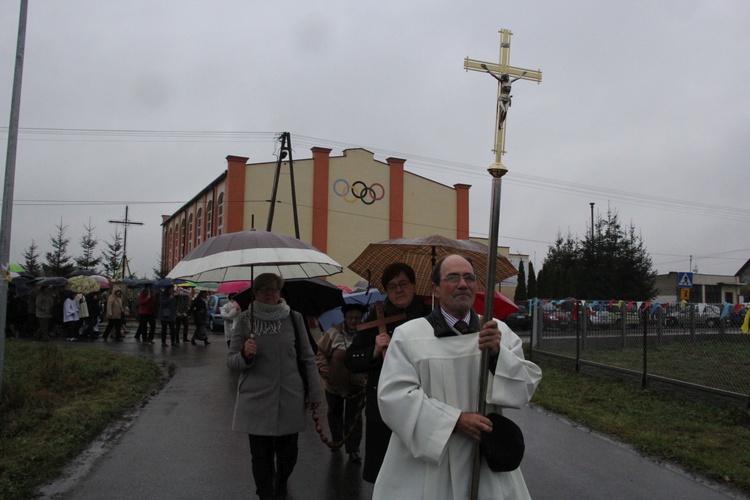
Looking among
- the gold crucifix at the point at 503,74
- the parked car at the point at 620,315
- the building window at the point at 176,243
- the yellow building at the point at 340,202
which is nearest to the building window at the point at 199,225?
the yellow building at the point at 340,202

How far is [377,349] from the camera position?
3971mm

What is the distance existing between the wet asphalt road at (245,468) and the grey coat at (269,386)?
3.12 feet

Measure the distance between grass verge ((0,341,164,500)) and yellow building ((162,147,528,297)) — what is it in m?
25.0

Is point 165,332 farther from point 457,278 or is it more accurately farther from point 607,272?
point 607,272

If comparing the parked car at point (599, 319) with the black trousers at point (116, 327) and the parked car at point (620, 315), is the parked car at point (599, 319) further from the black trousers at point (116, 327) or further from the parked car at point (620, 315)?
the black trousers at point (116, 327)

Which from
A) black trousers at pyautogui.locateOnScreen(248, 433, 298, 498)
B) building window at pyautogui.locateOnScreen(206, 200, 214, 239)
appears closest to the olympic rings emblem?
building window at pyautogui.locateOnScreen(206, 200, 214, 239)

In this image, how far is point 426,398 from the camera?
2527 millimetres

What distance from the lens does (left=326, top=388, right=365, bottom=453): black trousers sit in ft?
19.7

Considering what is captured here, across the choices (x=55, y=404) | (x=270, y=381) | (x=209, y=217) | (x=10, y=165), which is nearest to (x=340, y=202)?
(x=209, y=217)

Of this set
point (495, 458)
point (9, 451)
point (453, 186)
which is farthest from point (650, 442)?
point (453, 186)

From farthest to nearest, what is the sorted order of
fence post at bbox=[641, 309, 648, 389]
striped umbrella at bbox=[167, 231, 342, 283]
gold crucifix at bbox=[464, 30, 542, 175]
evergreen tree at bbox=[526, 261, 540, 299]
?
Answer: evergreen tree at bbox=[526, 261, 540, 299] → fence post at bbox=[641, 309, 648, 389] → striped umbrella at bbox=[167, 231, 342, 283] → gold crucifix at bbox=[464, 30, 542, 175]

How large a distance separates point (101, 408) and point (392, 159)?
35316 mm

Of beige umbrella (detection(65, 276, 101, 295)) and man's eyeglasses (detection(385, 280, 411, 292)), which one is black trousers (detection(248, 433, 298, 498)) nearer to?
man's eyeglasses (detection(385, 280, 411, 292))

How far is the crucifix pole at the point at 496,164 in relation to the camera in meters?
2.54
